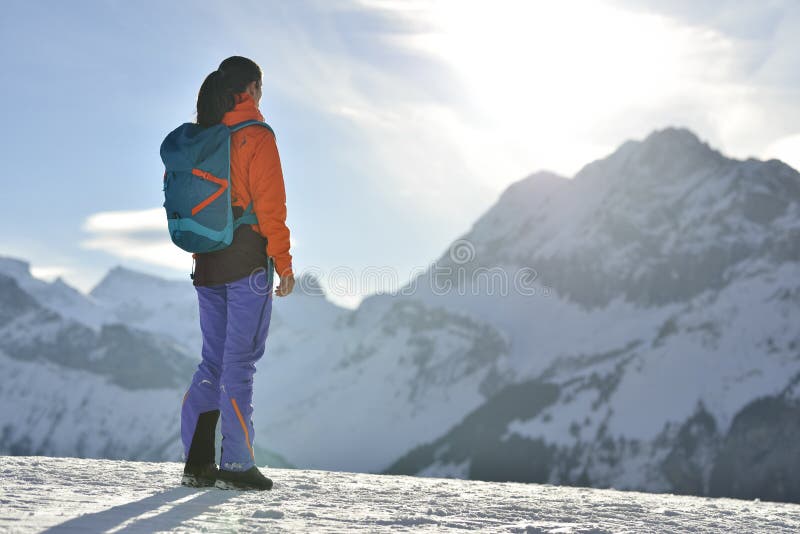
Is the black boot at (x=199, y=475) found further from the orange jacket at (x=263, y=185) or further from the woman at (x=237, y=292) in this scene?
the orange jacket at (x=263, y=185)

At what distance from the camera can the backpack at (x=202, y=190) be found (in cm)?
614

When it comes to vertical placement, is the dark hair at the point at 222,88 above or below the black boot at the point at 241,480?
above

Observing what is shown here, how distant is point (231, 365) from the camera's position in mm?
6355

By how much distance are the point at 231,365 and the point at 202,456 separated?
84cm

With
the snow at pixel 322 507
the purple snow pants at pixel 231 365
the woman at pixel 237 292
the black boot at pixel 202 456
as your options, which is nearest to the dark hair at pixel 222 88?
the woman at pixel 237 292

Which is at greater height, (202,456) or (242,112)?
(242,112)

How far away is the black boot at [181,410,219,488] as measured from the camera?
6.36 meters

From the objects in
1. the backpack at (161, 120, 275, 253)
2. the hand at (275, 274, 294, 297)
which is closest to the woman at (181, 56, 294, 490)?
the hand at (275, 274, 294, 297)

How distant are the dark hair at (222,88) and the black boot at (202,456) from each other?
2611mm

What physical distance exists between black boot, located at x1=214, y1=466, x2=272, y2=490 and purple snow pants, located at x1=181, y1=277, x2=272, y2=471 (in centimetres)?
4

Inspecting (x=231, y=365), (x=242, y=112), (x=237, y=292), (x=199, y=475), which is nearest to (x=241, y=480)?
(x=199, y=475)

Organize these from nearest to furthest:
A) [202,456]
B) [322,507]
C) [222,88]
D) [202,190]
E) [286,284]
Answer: [322,507] → [202,190] → [286,284] → [202,456] → [222,88]

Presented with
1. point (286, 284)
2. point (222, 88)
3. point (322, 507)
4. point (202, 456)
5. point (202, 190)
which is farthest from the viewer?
point (222, 88)

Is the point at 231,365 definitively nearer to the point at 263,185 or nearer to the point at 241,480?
the point at 241,480
